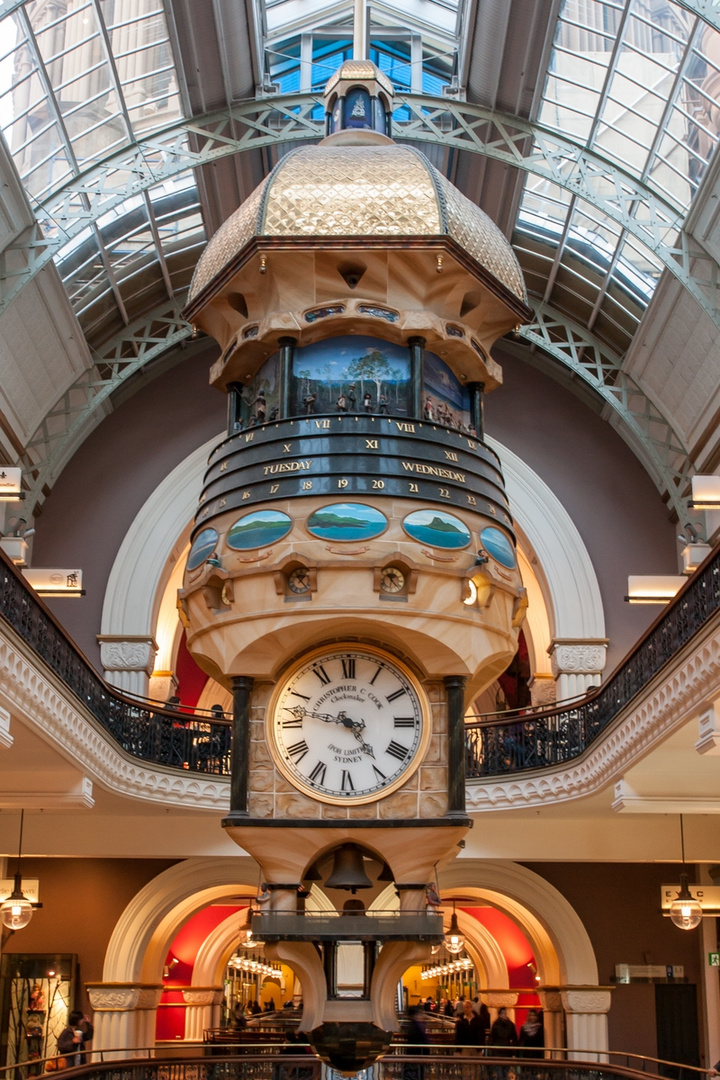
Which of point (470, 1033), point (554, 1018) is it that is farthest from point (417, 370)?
point (554, 1018)

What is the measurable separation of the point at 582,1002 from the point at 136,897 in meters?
7.11

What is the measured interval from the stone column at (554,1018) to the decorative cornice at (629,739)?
4.37 m

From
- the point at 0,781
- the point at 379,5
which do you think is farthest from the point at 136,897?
the point at 379,5

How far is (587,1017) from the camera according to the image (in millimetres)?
19844

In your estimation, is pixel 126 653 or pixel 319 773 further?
pixel 126 653

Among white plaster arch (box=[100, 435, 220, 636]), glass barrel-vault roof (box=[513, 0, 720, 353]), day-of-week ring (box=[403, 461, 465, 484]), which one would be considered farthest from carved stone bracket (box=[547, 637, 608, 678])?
day-of-week ring (box=[403, 461, 465, 484])

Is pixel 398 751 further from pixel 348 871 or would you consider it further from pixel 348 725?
pixel 348 871

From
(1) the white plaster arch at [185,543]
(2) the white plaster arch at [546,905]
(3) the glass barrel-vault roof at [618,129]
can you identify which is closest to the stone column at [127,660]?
(1) the white plaster arch at [185,543]

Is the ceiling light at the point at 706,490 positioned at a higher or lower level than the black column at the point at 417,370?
higher

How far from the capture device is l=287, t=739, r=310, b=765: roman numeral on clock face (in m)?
8.41

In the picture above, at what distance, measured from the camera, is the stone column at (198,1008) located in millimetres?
26016

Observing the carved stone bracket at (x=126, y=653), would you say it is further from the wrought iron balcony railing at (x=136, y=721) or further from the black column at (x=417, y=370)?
the black column at (x=417, y=370)

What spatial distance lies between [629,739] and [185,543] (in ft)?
37.8

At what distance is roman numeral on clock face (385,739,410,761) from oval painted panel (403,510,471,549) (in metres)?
1.35
